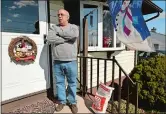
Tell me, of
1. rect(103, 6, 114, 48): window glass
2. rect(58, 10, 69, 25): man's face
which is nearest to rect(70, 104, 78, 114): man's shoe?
rect(58, 10, 69, 25): man's face

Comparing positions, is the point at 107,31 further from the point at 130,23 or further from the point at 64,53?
the point at 64,53

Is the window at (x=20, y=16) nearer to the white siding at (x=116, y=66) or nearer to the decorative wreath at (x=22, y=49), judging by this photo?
the decorative wreath at (x=22, y=49)

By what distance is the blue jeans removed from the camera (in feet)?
10.7

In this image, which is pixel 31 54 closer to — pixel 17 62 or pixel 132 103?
pixel 17 62

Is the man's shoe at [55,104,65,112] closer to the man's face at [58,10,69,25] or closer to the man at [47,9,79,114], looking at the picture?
the man at [47,9,79,114]

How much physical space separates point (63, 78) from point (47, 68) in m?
0.61

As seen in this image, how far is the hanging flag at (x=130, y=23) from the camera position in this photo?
3445 millimetres

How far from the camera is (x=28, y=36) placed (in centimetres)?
350

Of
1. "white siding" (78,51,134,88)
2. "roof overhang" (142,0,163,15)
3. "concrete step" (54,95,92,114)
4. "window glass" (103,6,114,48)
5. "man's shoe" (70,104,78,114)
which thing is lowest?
"concrete step" (54,95,92,114)

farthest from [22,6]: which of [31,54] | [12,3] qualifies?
[31,54]

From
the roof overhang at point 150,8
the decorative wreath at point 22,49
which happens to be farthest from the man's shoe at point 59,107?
the roof overhang at point 150,8

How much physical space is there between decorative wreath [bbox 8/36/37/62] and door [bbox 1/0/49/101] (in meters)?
0.06

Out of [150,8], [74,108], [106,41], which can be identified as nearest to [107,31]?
[106,41]

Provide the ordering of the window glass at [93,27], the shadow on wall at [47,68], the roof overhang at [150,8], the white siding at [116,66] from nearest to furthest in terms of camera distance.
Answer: the shadow on wall at [47,68]
the window glass at [93,27]
the white siding at [116,66]
the roof overhang at [150,8]
